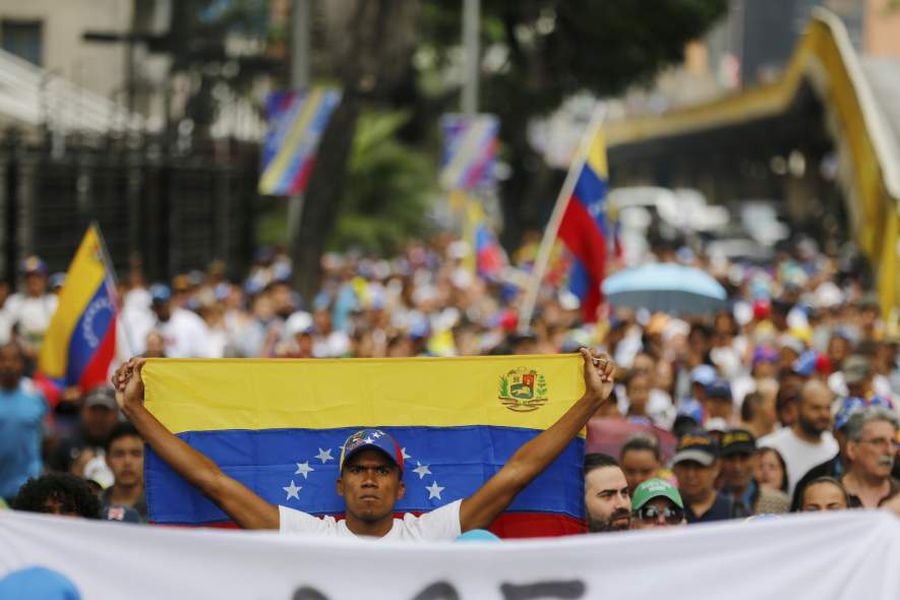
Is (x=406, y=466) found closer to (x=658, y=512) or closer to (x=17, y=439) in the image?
(x=658, y=512)

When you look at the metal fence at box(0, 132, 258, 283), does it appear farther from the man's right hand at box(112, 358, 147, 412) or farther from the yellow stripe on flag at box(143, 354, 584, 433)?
the man's right hand at box(112, 358, 147, 412)

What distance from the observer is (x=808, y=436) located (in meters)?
10.3

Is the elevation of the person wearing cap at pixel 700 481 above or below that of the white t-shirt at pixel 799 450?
below

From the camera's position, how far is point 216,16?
3080cm

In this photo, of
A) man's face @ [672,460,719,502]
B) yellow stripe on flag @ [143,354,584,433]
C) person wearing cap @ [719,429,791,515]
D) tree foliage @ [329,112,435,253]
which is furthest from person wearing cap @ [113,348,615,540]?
tree foliage @ [329,112,435,253]

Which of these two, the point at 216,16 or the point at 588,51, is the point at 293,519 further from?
the point at 588,51

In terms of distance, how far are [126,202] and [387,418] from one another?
19143 millimetres

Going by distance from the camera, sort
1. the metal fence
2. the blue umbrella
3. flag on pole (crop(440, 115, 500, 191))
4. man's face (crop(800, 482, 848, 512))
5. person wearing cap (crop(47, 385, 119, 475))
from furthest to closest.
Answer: flag on pole (crop(440, 115, 500, 191)), the metal fence, the blue umbrella, person wearing cap (crop(47, 385, 119, 475)), man's face (crop(800, 482, 848, 512))

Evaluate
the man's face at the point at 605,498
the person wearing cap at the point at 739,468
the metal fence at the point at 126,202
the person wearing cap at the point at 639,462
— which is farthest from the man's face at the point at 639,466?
the metal fence at the point at 126,202

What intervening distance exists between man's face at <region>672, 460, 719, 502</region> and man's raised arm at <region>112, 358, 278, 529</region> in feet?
7.92

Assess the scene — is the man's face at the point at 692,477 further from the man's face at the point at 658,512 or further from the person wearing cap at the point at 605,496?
the man's face at the point at 658,512

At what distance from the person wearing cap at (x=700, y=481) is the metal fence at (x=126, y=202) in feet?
40.4

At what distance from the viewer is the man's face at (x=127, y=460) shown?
8.86 metres

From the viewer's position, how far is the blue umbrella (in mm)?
16547
